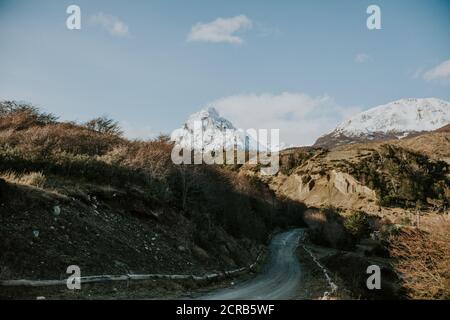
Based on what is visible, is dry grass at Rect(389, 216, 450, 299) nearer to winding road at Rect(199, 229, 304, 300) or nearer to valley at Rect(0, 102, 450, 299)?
valley at Rect(0, 102, 450, 299)

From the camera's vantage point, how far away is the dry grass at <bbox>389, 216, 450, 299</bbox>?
1997 centimetres

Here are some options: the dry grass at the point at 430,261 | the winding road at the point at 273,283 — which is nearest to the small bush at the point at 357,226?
the winding road at the point at 273,283

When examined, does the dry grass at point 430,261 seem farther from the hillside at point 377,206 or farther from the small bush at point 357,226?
the small bush at point 357,226

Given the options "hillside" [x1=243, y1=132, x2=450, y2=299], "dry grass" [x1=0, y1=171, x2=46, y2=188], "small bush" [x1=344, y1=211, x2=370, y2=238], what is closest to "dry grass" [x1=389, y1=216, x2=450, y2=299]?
"hillside" [x1=243, y1=132, x2=450, y2=299]

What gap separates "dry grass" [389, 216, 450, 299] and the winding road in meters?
6.63

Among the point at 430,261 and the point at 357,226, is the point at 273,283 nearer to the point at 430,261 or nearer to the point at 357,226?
the point at 430,261

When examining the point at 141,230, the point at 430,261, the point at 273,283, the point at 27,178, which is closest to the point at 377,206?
the point at 273,283

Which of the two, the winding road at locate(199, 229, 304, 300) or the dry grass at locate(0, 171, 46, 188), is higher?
the dry grass at locate(0, 171, 46, 188)

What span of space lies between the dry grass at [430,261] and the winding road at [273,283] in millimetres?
6627

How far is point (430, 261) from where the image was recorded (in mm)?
21547

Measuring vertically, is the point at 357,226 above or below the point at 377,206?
below

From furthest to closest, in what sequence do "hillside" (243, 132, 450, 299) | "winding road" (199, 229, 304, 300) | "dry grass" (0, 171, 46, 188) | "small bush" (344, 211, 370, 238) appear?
"small bush" (344, 211, 370, 238)
"hillside" (243, 132, 450, 299)
"winding road" (199, 229, 304, 300)
"dry grass" (0, 171, 46, 188)

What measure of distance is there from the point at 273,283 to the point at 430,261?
10775mm

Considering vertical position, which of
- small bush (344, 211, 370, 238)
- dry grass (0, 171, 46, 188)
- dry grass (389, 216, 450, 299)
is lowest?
small bush (344, 211, 370, 238)
